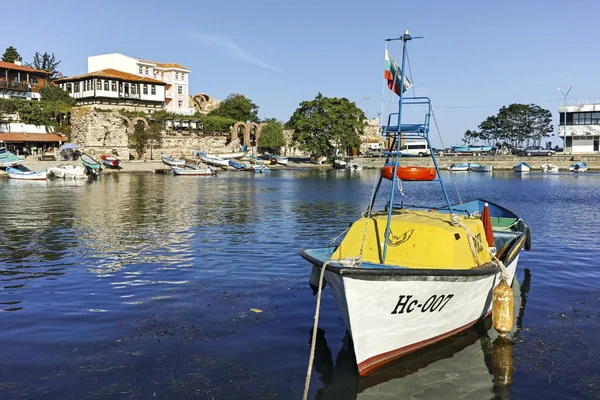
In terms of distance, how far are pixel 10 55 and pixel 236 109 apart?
40.0 m

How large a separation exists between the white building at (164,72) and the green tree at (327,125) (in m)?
21.7

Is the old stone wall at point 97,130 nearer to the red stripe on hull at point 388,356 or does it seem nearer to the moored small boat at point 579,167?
the moored small boat at point 579,167

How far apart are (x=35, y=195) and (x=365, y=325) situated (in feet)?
118

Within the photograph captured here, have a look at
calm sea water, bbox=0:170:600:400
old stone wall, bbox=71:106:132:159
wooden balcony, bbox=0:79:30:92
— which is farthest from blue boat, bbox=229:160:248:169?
calm sea water, bbox=0:170:600:400

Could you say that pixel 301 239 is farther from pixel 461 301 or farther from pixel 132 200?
pixel 132 200

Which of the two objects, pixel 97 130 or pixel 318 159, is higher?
pixel 97 130

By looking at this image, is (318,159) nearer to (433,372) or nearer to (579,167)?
(579,167)

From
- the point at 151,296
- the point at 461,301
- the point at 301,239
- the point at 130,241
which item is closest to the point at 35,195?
the point at 130,241

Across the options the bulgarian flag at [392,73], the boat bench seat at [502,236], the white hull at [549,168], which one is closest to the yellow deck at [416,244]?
the bulgarian flag at [392,73]

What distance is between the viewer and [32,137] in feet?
233

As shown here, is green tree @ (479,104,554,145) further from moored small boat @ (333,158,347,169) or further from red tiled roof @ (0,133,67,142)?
red tiled roof @ (0,133,67,142)

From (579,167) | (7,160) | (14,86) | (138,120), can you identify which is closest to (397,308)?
(7,160)

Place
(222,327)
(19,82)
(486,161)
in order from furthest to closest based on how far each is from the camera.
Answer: (486,161) → (19,82) → (222,327)

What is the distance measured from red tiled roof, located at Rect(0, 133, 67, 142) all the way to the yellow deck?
68586mm
